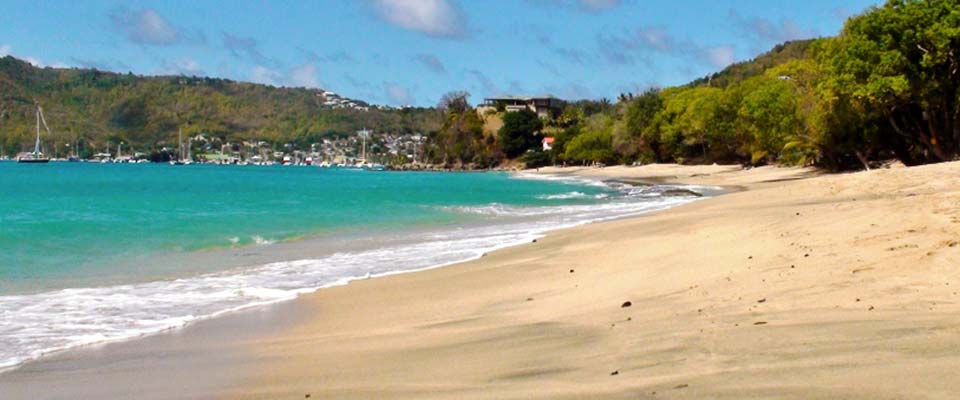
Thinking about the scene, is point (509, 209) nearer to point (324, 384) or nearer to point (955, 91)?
point (955, 91)

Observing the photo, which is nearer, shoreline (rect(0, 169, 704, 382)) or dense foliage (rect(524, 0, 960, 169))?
shoreline (rect(0, 169, 704, 382))

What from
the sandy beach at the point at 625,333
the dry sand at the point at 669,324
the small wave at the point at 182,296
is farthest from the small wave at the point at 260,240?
the sandy beach at the point at 625,333

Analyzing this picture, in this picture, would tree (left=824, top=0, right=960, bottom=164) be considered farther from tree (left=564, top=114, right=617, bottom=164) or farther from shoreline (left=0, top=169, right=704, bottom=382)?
tree (left=564, top=114, right=617, bottom=164)

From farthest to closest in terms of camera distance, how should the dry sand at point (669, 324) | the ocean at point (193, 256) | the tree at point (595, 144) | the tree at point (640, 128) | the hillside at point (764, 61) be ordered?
the hillside at point (764, 61) → the tree at point (595, 144) → the tree at point (640, 128) → the ocean at point (193, 256) → the dry sand at point (669, 324)

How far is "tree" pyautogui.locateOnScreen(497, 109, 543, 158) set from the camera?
509 feet

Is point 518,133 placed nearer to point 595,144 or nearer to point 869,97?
point 595,144

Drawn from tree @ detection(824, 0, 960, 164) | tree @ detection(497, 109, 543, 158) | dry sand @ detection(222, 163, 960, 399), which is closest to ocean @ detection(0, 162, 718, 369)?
dry sand @ detection(222, 163, 960, 399)

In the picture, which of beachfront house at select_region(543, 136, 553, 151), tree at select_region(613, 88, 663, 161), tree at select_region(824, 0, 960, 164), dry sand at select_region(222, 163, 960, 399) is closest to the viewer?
dry sand at select_region(222, 163, 960, 399)

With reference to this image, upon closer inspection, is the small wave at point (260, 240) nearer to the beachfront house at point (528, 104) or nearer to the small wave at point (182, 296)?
the small wave at point (182, 296)

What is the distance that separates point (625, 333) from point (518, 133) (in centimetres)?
14935

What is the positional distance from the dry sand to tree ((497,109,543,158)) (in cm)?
14124

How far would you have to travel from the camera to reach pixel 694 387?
4871 mm

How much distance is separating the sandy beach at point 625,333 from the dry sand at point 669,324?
0.08ft

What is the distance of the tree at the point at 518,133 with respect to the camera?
509 ft
